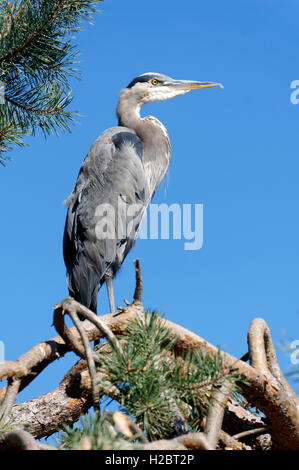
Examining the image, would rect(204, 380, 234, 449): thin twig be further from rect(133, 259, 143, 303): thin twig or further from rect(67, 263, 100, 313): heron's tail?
rect(67, 263, 100, 313): heron's tail

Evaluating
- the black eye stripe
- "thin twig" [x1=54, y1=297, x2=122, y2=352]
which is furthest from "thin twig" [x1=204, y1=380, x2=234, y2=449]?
the black eye stripe

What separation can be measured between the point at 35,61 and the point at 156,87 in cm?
191

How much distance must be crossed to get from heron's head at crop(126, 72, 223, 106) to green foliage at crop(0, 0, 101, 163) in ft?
5.59

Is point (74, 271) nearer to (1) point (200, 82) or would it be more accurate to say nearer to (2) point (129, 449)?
(1) point (200, 82)

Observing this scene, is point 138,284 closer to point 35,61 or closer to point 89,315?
point 89,315

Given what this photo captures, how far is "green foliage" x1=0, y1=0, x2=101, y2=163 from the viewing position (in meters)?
2.83

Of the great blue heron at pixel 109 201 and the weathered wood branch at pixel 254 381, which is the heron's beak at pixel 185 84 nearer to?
the great blue heron at pixel 109 201

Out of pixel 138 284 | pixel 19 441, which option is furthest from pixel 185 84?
pixel 19 441

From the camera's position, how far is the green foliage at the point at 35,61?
283cm

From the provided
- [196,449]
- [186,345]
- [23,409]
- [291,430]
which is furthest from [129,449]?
[23,409]

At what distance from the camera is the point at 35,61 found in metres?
2.96

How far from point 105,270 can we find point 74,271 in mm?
223

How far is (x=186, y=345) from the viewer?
1510 mm

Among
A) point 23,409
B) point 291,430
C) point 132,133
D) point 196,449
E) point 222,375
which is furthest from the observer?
point 132,133
